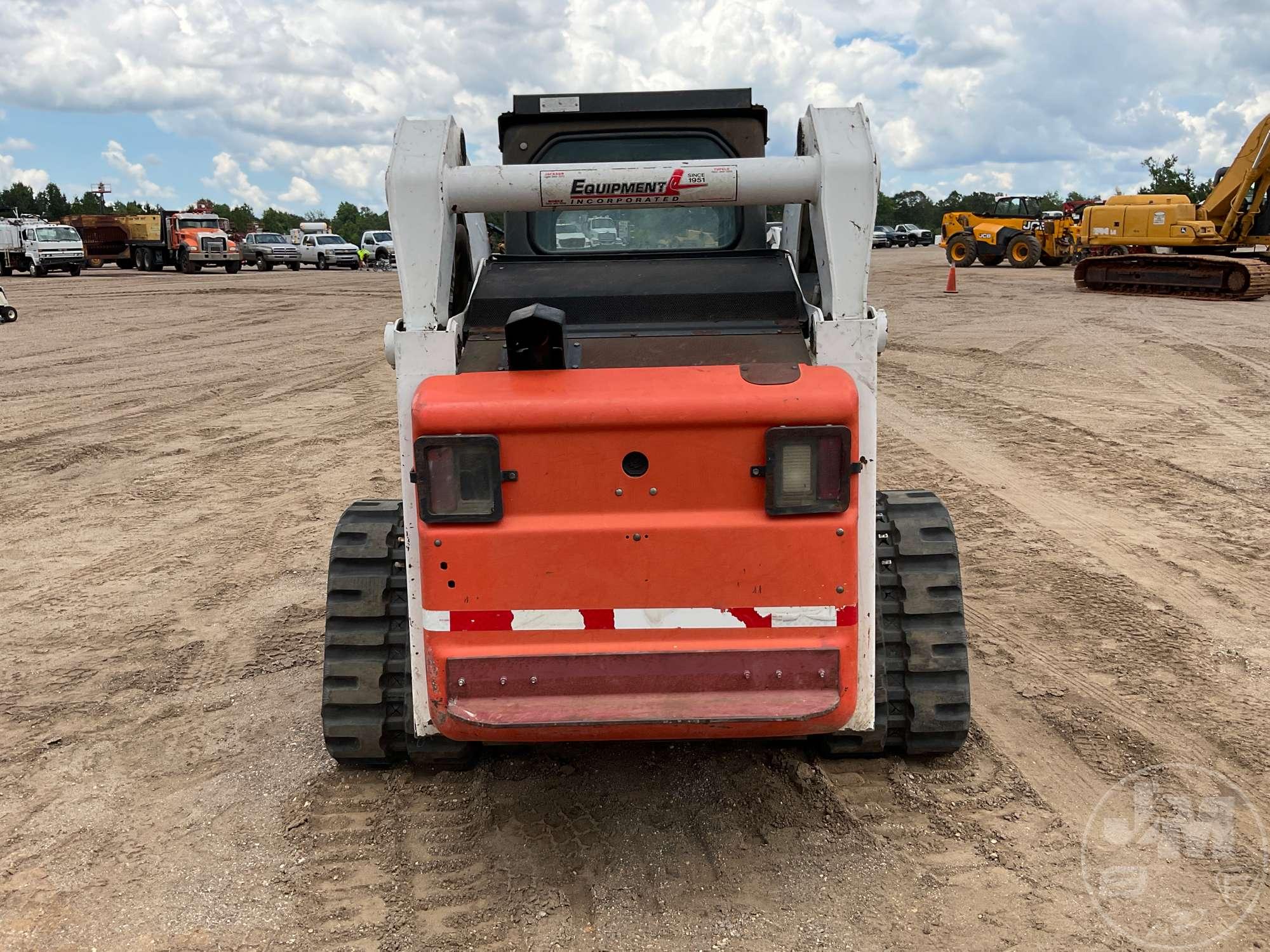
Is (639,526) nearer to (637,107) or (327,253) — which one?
(637,107)

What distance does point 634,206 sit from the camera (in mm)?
3354

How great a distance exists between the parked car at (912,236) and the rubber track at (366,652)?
56021 mm

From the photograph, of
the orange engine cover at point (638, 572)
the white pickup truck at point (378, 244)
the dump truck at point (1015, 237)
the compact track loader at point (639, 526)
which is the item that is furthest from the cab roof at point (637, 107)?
the white pickup truck at point (378, 244)

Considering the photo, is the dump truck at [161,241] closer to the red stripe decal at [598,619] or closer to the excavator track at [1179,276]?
the excavator track at [1179,276]

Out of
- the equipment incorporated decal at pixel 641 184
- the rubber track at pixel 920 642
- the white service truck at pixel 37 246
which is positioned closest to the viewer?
the equipment incorporated decal at pixel 641 184

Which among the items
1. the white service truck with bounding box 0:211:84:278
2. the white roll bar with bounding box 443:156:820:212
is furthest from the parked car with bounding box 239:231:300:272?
the white roll bar with bounding box 443:156:820:212

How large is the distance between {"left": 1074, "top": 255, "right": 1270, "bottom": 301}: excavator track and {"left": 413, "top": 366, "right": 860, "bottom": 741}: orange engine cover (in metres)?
18.0

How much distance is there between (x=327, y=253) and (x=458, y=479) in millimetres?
41341

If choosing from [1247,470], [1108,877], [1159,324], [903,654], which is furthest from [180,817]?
[1159,324]

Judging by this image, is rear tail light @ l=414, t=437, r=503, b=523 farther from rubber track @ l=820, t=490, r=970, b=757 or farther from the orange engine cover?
rubber track @ l=820, t=490, r=970, b=757

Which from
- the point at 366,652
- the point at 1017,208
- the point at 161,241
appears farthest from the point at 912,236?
the point at 366,652

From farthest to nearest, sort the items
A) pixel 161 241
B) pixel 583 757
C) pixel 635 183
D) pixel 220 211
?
pixel 220 211 < pixel 161 241 < pixel 583 757 < pixel 635 183

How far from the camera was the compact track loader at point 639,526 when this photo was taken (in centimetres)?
287

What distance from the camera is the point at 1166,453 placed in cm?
809
